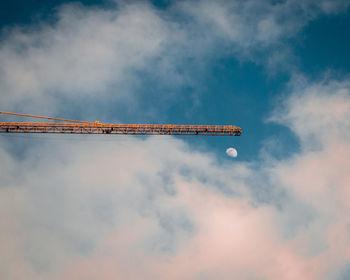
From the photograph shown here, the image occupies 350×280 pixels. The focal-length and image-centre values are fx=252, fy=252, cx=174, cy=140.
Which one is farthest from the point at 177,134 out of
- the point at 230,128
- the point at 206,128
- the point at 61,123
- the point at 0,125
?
the point at 0,125

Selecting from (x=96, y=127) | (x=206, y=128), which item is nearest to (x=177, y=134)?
(x=206, y=128)

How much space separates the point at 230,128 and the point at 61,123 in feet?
168

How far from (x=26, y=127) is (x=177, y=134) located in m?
45.7

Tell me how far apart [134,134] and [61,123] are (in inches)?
860

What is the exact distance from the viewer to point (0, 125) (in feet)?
251

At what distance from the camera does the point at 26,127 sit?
7581cm

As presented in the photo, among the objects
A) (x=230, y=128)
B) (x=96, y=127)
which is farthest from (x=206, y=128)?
(x=96, y=127)

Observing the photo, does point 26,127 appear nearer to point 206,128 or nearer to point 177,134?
point 177,134

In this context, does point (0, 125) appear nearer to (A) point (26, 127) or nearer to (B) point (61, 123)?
(A) point (26, 127)

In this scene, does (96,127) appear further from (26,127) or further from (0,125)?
(0,125)

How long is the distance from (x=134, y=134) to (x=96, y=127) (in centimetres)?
1181

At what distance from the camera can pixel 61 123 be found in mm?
75312

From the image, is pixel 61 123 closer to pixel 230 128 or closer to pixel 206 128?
pixel 206 128

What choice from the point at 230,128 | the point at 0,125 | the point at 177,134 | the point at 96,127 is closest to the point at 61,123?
the point at 96,127
